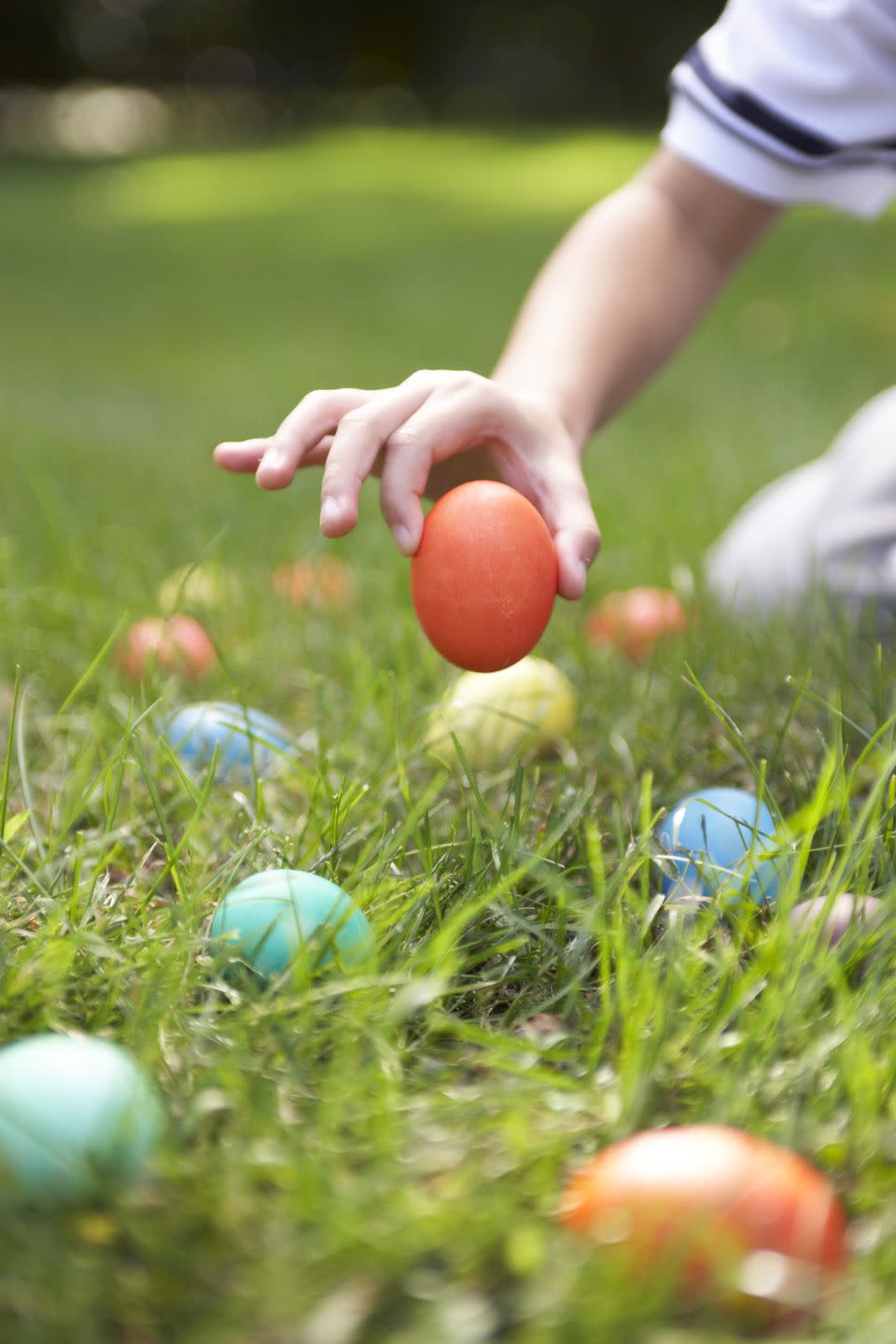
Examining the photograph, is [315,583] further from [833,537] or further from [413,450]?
[413,450]

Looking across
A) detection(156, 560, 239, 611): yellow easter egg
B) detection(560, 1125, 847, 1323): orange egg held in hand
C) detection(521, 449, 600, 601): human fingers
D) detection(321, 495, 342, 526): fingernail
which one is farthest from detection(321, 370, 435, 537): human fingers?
detection(156, 560, 239, 611): yellow easter egg

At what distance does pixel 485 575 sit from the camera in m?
1.28

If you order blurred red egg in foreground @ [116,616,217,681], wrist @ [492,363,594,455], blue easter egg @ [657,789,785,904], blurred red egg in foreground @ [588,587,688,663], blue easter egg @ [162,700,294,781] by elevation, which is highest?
wrist @ [492,363,594,455]

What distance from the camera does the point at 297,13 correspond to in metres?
21.8

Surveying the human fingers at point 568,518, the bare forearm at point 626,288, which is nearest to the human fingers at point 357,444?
the human fingers at point 568,518

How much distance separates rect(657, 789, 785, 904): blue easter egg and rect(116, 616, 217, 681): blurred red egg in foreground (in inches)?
29.7

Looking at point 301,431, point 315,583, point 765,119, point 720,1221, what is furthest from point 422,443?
point 315,583

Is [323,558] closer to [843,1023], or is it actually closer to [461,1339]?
[843,1023]

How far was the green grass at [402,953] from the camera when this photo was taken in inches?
33.3

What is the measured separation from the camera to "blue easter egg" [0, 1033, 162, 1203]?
0.89m

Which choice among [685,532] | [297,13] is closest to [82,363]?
[685,532]

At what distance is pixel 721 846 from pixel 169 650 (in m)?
0.91

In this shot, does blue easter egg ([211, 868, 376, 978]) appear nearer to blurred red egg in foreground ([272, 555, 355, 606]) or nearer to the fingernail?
the fingernail

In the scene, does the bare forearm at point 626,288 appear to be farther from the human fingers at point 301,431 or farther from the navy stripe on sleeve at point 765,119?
the human fingers at point 301,431
